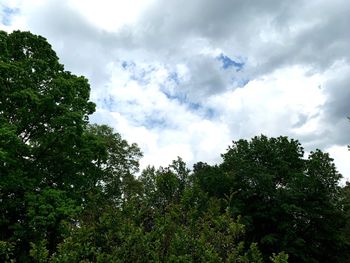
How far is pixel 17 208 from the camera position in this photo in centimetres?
2097

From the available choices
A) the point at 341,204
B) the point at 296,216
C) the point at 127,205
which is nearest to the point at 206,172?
the point at 296,216

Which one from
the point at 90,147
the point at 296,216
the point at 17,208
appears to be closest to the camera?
the point at 17,208

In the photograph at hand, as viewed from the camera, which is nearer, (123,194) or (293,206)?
(123,194)

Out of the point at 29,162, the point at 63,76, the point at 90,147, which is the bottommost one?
the point at 29,162

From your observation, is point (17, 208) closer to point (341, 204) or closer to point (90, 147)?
point (90, 147)

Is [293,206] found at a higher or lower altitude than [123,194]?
higher

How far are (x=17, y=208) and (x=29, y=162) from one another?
2.46m

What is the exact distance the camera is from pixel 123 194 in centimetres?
1077

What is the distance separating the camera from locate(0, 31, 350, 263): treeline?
24.4ft

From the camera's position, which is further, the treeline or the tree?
the tree

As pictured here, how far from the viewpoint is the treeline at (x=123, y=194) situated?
24.4ft

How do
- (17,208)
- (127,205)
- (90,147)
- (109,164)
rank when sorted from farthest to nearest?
(109,164), (90,147), (17,208), (127,205)

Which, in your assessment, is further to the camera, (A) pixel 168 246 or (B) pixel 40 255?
(A) pixel 168 246

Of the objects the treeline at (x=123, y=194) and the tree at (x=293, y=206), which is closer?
the treeline at (x=123, y=194)
